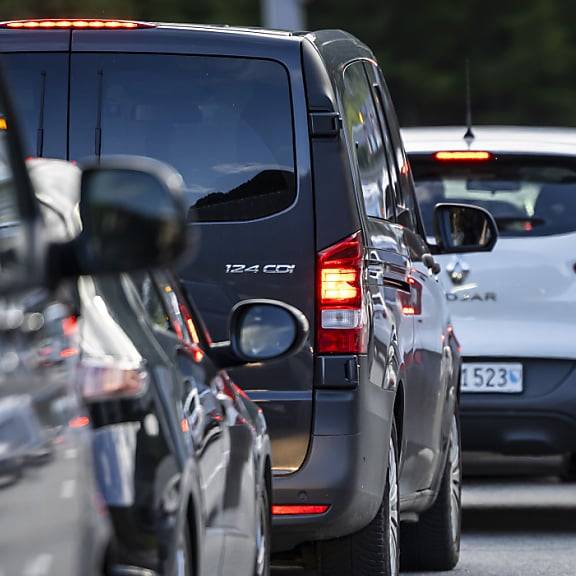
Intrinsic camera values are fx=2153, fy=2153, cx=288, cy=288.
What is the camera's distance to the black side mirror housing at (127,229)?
3.29 m

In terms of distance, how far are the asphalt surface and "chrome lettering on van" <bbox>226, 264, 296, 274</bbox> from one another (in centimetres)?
233

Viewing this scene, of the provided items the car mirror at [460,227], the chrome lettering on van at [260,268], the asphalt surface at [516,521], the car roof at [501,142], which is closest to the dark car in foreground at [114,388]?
the chrome lettering on van at [260,268]

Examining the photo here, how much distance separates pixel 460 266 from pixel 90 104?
4.00 meters

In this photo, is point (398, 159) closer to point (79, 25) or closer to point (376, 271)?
point (376, 271)

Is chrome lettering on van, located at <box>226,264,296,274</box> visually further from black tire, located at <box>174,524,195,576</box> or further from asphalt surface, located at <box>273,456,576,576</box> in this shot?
asphalt surface, located at <box>273,456,576,576</box>

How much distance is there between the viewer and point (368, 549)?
6.77 m

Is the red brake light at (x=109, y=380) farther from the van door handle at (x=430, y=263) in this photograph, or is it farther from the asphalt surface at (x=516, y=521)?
the asphalt surface at (x=516, y=521)

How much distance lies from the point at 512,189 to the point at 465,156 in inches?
11.3

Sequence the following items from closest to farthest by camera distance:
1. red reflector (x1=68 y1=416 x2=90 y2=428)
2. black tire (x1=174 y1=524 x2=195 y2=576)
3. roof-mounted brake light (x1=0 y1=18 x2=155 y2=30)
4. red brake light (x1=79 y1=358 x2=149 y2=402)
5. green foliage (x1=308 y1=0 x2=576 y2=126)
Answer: red reflector (x1=68 y1=416 x2=90 y2=428), red brake light (x1=79 y1=358 x2=149 y2=402), black tire (x1=174 y1=524 x2=195 y2=576), roof-mounted brake light (x1=0 y1=18 x2=155 y2=30), green foliage (x1=308 y1=0 x2=576 y2=126)

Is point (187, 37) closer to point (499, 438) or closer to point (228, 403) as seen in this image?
point (228, 403)

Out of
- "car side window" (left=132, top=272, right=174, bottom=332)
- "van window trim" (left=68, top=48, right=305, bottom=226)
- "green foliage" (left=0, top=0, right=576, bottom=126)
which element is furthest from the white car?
"green foliage" (left=0, top=0, right=576, bottom=126)

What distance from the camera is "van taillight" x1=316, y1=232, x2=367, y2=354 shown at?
629cm

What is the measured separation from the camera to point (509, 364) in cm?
1005

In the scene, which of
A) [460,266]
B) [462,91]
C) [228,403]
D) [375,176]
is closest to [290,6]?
[460,266]
